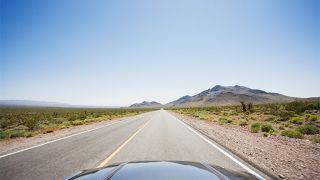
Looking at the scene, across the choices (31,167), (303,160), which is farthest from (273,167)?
(31,167)

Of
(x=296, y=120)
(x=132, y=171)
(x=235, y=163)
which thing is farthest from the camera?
(x=296, y=120)

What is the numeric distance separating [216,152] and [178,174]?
7.00 meters

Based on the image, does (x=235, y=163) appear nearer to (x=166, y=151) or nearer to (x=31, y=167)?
(x=166, y=151)

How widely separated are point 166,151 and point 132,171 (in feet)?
21.5

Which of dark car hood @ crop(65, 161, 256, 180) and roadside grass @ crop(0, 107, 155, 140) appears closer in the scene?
dark car hood @ crop(65, 161, 256, 180)

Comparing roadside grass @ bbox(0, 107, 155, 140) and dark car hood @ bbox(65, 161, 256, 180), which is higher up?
dark car hood @ bbox(65, 161, 256, 180)

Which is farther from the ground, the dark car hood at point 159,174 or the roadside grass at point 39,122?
the dark car hood at point 159,174

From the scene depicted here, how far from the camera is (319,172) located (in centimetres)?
656

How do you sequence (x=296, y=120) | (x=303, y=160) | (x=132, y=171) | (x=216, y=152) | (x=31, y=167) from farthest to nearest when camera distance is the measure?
(x=296, y=120), (x=216, y=152), (x=303, y=160), (x=31, y=167), (x=132, y=171)

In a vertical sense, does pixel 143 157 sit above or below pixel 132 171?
below

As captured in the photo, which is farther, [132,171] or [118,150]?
[118,150]

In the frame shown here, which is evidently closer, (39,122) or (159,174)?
(159,174)

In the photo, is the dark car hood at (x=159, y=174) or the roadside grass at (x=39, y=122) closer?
the dark car hood at (x=159, y=174)

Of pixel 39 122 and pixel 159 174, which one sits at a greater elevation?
pixel 159 174
